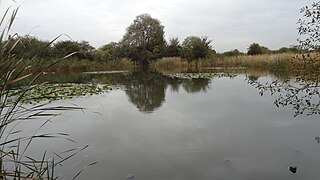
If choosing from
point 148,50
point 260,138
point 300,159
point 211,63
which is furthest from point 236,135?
point 148,50

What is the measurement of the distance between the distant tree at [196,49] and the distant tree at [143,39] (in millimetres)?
4956

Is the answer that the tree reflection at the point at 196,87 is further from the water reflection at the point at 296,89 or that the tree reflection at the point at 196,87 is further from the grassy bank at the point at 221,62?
the grassy bank at the point at 221,62

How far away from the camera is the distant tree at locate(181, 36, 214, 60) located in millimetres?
31656

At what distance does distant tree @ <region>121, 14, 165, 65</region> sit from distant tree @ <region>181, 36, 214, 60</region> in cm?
496

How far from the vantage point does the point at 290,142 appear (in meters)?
4.07

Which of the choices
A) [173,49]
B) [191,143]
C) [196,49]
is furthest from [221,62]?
[191,143]

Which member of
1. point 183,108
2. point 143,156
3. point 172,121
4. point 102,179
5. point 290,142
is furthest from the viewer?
point 183,108

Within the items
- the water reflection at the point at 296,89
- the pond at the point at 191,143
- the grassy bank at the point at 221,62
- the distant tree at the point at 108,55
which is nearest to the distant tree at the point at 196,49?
the grassy bank at the point at 221,62

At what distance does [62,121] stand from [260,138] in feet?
12.8

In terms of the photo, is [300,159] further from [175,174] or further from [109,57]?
[109,57]

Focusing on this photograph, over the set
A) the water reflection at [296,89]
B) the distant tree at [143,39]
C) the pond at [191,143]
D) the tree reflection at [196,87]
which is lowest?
the pond at [191,143]

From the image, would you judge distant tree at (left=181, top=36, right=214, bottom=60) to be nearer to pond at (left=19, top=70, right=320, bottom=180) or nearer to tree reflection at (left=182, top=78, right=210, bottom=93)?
tree reflection at (left=182, top=78, right=210, bottom=93)

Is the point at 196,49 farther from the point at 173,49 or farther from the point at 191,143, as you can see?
the point at 191,143

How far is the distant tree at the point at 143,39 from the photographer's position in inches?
1480
